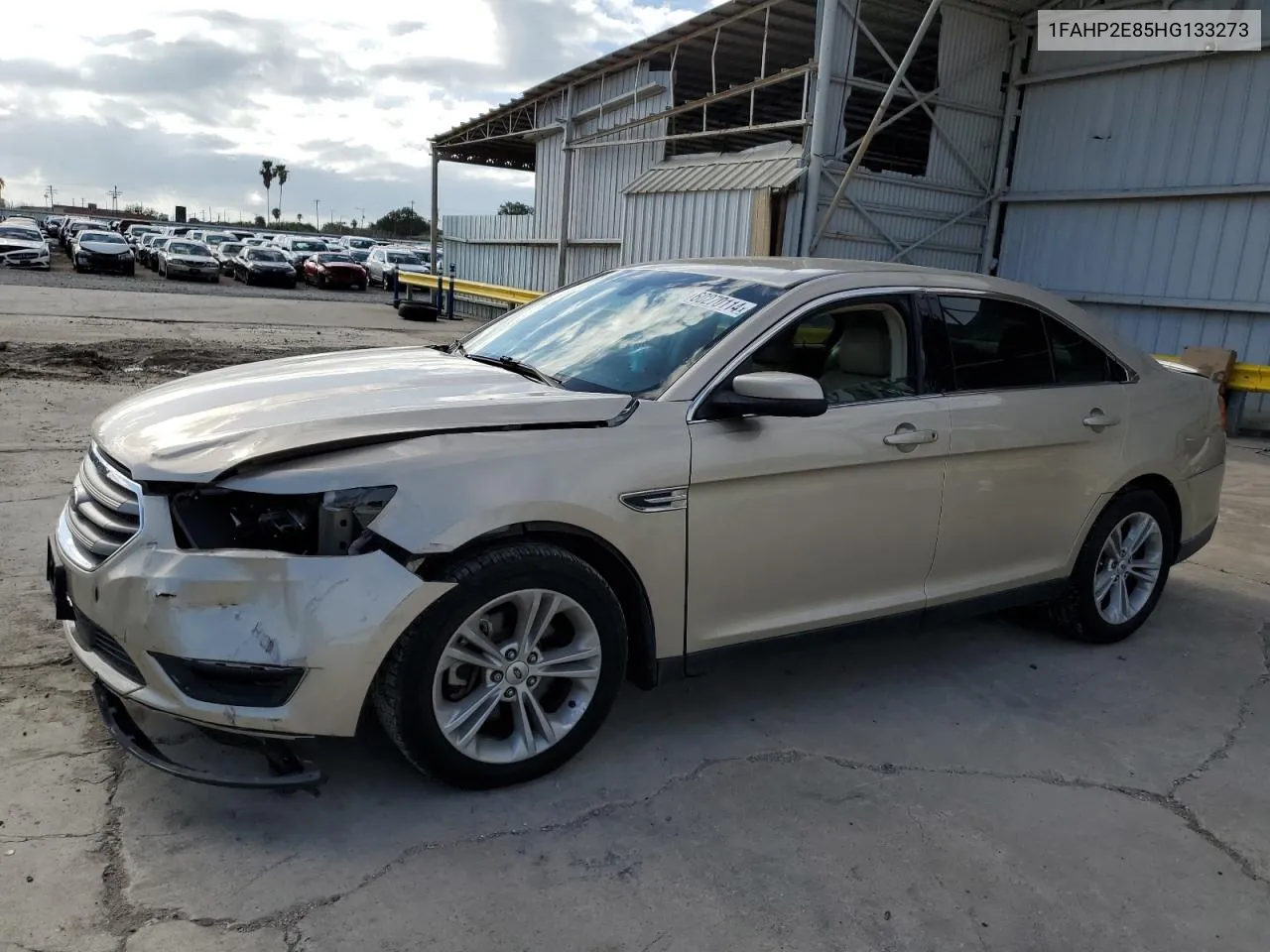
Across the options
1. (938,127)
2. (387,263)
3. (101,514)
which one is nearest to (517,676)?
(101,514)

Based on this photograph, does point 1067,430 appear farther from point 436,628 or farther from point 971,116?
point 971,116

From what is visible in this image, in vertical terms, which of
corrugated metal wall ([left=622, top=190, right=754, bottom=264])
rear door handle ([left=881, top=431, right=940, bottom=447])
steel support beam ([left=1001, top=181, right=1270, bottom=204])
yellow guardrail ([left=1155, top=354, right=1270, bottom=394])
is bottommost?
yellow guardrail ([left=1155, top=354, right=1270, bottom=394])

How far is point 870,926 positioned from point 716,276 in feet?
8.12

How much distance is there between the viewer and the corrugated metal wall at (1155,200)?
1257cm

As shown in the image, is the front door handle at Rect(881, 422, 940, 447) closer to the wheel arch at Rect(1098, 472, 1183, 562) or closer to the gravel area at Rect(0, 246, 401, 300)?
the wheel arch at Rect(1098, 472, 1183, 562)

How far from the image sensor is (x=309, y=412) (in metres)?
3.01

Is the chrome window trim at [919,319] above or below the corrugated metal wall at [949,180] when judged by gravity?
below

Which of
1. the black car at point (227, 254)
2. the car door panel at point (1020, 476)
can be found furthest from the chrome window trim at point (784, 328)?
the black car at point (227, 254)

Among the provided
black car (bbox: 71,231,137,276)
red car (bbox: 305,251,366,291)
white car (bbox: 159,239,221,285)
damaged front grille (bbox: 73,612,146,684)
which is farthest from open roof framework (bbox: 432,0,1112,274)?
black car (bbox: 71,231,137,276)

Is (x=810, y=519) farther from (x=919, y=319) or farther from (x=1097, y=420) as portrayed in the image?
(x=1097, y=420)

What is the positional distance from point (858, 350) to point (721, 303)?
1.97 feet

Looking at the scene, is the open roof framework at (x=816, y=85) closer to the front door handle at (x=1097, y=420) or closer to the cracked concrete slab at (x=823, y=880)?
the front door handle at (x=1097, y=420)

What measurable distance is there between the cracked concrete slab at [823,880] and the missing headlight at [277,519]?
954mm

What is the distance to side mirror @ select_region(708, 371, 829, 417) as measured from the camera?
3.14 m
